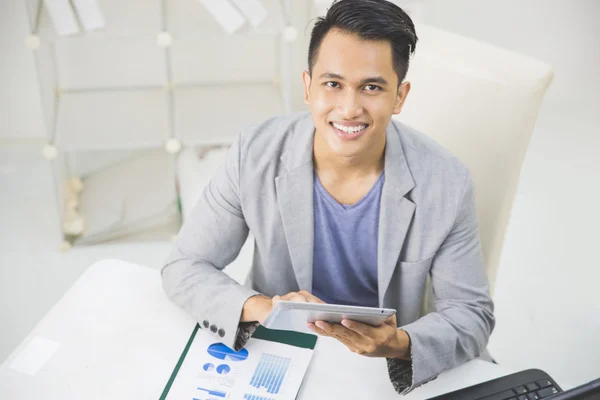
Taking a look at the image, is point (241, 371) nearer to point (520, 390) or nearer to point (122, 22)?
point (520, 390)

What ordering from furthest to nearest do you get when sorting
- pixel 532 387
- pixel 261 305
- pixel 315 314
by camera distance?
pixel 261 305, pixel 532 387, pixel 315 314

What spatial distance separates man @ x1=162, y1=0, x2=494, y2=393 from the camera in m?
1.23

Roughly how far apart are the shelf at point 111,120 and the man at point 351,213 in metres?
1.15

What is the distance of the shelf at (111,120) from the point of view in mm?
2430

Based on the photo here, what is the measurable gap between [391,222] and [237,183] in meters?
0.33

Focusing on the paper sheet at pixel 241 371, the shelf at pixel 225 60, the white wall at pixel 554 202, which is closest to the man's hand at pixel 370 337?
the paper sheet at pixel 241 371

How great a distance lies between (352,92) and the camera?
125 cm

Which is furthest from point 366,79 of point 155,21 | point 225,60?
point 225,60

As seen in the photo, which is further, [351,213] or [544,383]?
[351,213]

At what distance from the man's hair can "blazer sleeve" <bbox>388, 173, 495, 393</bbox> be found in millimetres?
302

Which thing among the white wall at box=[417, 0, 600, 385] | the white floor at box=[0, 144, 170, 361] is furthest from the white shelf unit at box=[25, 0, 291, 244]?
the white wall at box=[417, 0, 600, 385]

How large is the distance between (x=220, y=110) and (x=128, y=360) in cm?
163

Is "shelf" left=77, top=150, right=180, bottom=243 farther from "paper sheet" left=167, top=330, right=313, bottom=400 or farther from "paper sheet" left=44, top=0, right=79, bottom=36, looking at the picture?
"paper sheet" left=167, top=330, right=313, bottom=400

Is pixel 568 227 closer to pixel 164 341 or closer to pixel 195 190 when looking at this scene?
pixel 195 190
